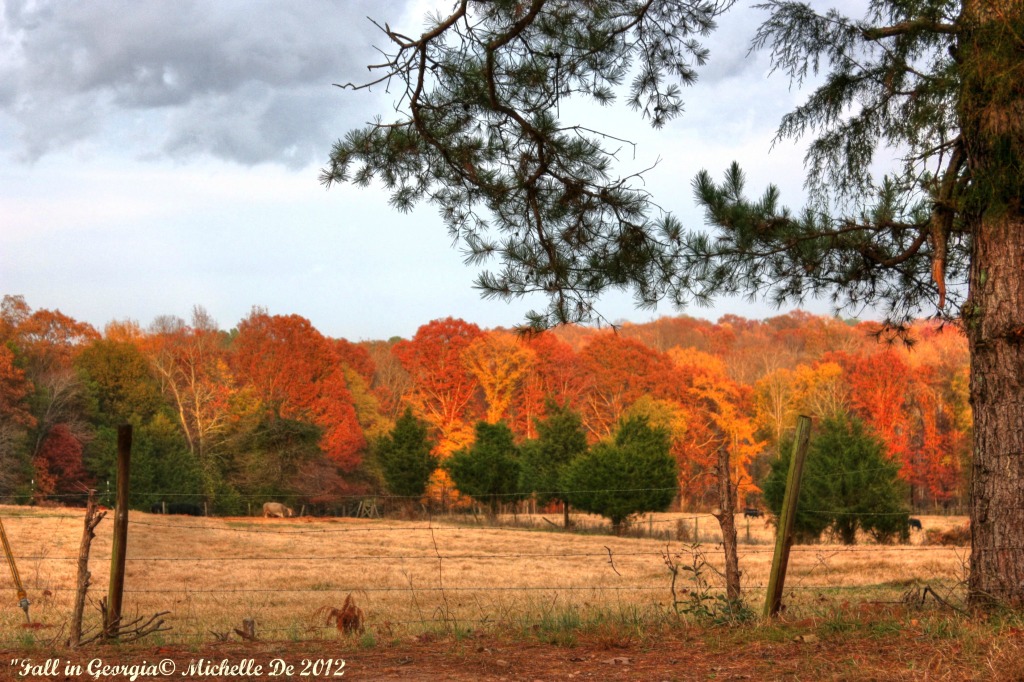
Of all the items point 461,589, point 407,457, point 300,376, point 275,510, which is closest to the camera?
point 461,589

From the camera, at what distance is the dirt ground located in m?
4.30

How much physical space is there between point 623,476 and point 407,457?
959cm

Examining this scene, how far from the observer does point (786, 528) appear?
5758 millimetres

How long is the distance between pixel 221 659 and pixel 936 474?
41233 millimetres

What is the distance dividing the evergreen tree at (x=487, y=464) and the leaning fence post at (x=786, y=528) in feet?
93.5

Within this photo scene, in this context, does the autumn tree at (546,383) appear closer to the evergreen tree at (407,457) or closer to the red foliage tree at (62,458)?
the evergreen tree at (407,457)

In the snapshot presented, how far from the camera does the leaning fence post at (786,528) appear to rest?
5715 millimetres

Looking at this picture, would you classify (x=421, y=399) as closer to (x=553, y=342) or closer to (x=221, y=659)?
(x=553, y=342)

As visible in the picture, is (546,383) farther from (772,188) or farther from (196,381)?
(772,188)

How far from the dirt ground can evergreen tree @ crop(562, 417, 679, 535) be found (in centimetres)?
2428

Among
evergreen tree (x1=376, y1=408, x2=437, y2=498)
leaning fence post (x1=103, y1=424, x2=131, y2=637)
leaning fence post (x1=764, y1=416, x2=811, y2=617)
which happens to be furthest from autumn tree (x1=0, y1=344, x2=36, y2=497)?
leaning fence post (x1=764, y1=416, x2=811, y2=617)

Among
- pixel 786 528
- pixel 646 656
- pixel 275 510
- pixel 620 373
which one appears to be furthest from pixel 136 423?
pixel 646 656

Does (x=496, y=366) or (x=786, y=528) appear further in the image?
(x=496, y=366)

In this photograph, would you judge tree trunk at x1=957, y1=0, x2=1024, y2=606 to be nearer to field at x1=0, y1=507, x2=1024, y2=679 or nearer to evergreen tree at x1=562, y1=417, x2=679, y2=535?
field at x1=0, y1=507, x2=1024, y2=679
